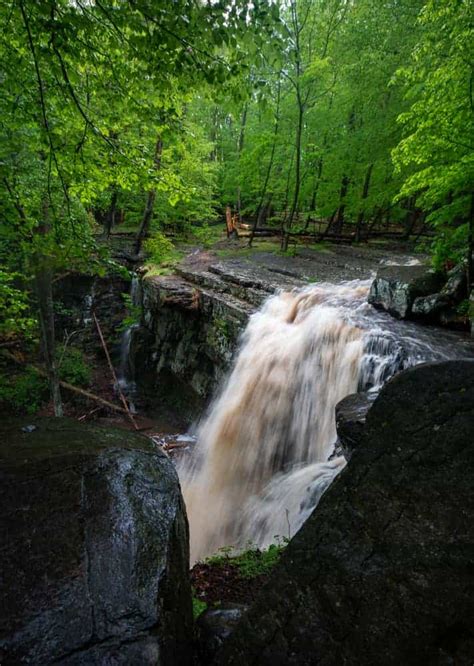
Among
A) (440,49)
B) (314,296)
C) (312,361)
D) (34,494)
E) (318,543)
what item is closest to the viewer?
(318,543)

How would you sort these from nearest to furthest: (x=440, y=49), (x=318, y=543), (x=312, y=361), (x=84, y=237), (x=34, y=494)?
(x=318, y=543), (x=34, y=494), (x=84, y=237), (x=440, y=49), (x=312, y=361)

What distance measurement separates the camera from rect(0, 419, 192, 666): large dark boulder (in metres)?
1.73

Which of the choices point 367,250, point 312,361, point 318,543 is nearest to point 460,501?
point 318,543

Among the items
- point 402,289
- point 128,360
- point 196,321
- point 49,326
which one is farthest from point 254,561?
point 128,360

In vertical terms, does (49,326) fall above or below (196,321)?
above

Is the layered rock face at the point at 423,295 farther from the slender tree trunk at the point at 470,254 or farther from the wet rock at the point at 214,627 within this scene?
the wet rock at the point at 214,627

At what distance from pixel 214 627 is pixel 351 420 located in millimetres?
2323

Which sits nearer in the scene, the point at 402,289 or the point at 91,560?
the point at 91,560

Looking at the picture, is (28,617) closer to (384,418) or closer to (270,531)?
(384,418)

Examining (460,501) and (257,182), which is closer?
(460,501)

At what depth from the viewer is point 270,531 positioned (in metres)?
5.08

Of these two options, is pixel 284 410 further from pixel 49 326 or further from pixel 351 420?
pixel 49 326

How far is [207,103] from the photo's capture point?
8727 mm

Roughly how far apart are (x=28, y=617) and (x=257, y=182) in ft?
58.9
